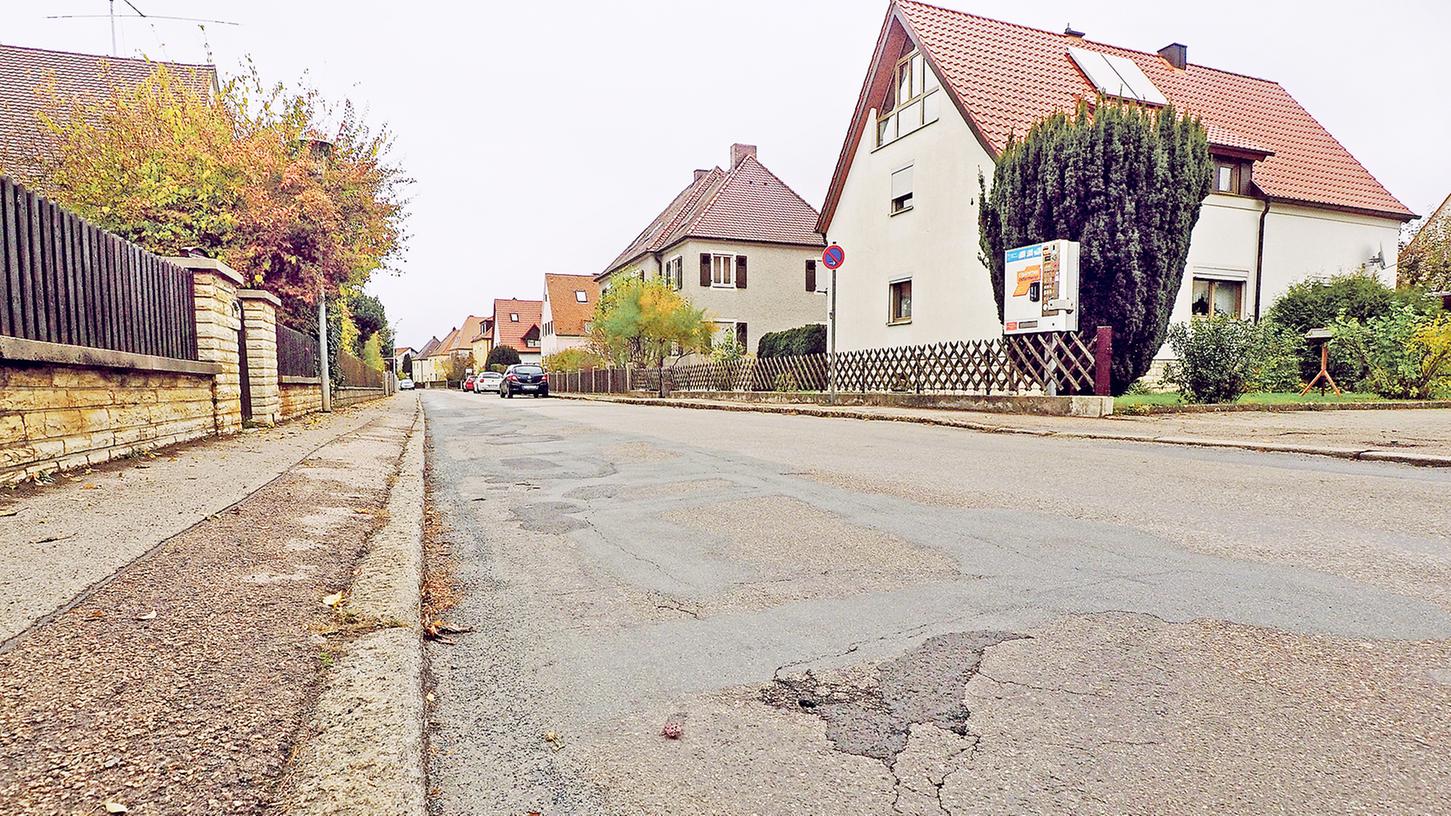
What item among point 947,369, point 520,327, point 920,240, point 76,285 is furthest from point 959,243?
point 520,327

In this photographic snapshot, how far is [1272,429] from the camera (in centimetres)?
995

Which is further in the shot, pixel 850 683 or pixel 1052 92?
pixel 1052 92

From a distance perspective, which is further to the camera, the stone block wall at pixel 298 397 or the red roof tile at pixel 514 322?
the red roof tile at pixel 514 322

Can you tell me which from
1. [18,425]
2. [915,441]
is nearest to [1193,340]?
[915,441]

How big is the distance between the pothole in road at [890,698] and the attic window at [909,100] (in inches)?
842

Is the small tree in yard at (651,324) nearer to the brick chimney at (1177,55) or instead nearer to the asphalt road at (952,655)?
the brick chimney at (1177,55)

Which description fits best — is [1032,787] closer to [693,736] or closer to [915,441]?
[693,736]

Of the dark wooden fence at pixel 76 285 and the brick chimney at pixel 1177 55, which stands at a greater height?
the brick chimney at pixel 1177 55

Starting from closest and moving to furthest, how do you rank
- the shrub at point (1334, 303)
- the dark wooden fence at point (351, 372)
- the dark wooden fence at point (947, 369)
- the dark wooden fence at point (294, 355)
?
the dark wooden fence at point (294, 355)
the dark wooden fence at point (947, 369)
the shrub at point (1334, 303)
the dark wooden fence at point (351, 372)

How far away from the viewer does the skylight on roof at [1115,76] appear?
72.2 ft

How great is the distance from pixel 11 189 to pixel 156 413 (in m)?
2.55

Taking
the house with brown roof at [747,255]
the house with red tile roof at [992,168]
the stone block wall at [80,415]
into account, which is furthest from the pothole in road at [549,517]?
the house with brown roof at [747,255]

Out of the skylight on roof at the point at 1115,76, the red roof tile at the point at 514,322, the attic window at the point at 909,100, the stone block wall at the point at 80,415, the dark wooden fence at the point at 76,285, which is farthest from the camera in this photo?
the red roof tile at the point at 514,322

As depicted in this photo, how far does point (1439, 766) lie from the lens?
1.87 m
